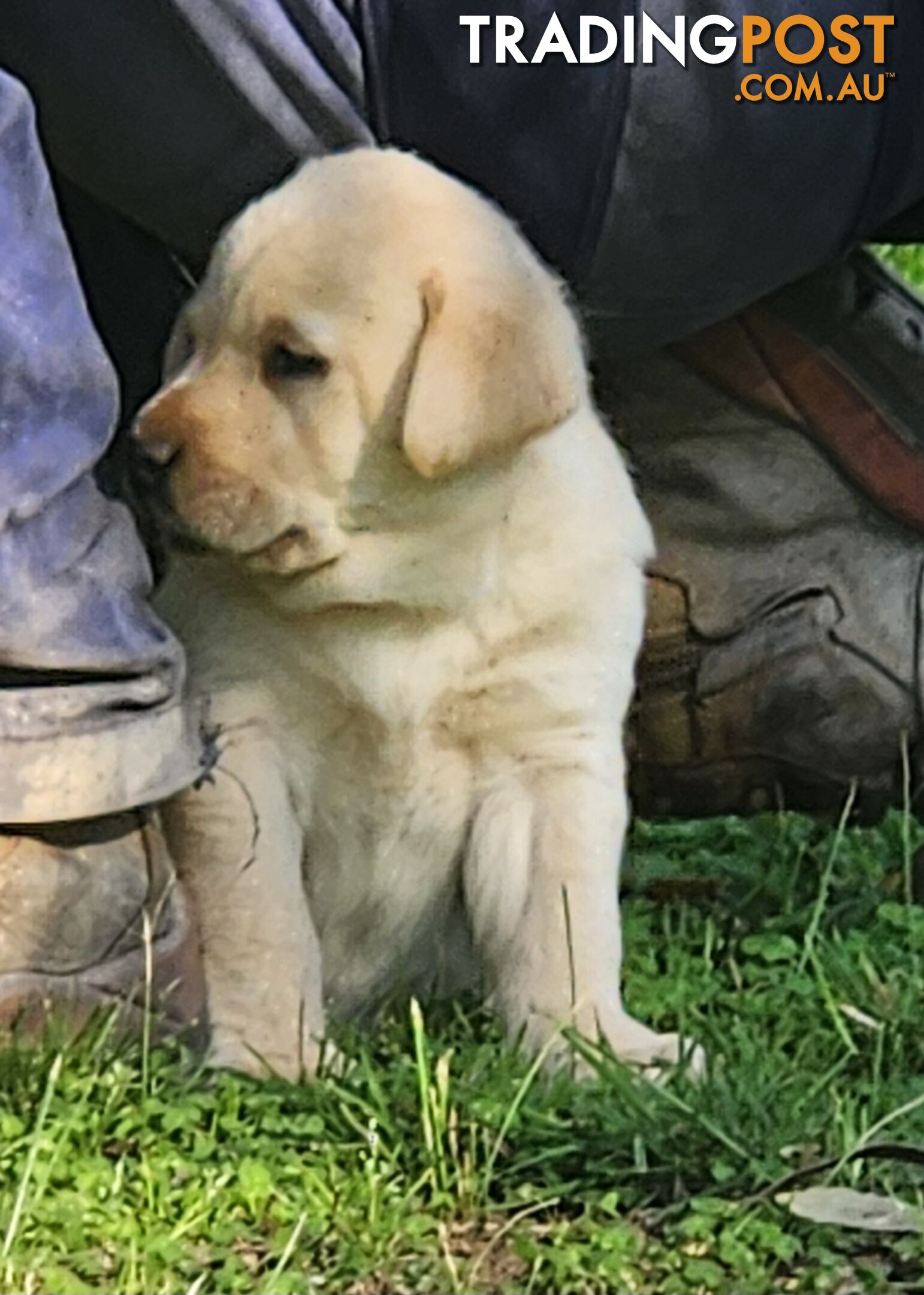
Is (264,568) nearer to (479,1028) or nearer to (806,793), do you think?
(479,1028)

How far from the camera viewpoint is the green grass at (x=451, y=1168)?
1.82m

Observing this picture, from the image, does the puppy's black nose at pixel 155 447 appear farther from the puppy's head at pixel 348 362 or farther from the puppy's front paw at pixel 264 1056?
the puppy's front paw at pixel 264 1056

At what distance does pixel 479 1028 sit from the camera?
2.51 metres

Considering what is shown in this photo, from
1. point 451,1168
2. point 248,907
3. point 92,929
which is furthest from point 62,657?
point 451,1168

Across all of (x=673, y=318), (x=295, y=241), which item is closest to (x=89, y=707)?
(x=295, y=241)

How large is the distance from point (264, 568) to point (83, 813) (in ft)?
1.34

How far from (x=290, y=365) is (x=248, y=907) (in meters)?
0.55

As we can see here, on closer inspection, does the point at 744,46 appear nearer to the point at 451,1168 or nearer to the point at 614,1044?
the point at 614,1044

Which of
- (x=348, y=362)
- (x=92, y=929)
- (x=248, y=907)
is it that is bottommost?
(x=248, y=907)

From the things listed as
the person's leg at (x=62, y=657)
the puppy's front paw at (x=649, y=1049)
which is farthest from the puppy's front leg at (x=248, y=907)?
the puppy's front paw at (x=649, y=1049)

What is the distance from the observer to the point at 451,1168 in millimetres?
1957

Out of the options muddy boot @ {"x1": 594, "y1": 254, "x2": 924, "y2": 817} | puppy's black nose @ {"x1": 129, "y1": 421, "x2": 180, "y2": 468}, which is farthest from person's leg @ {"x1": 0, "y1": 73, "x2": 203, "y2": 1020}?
muddy boot @ {"x1": 594, "y1": 254, "x2": 924, "y2": 817}

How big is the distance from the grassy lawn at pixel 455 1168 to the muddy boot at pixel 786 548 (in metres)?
0.70

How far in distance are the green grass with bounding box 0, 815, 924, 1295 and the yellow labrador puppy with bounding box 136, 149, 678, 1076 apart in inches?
6.7
